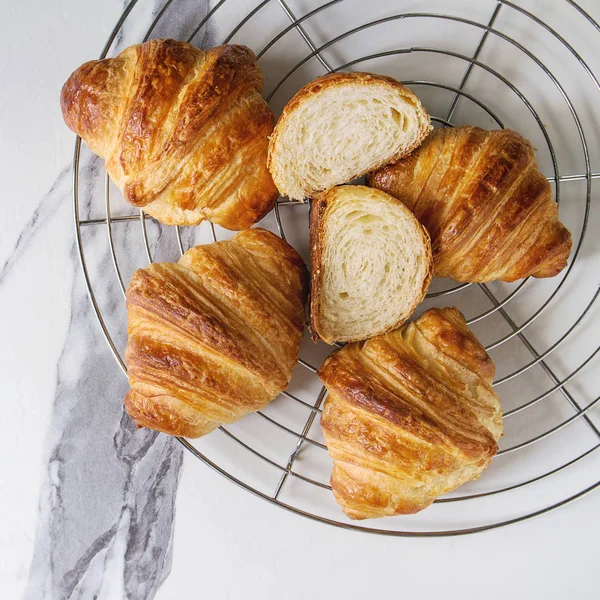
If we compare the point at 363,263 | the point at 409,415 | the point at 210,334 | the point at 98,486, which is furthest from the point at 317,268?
the point at 98,486

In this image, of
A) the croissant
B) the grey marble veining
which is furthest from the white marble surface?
the croissant

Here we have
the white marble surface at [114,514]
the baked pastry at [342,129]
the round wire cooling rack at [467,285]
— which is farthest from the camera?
the white marble surface at [114,514]

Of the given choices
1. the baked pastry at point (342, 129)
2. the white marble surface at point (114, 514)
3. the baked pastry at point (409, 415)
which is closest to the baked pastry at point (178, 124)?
the baked pastry at point (342, 129)

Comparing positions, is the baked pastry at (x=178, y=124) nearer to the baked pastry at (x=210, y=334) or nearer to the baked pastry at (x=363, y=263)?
the baked pastry at (x=210, y=334)

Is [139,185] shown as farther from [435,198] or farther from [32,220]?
[435,198]

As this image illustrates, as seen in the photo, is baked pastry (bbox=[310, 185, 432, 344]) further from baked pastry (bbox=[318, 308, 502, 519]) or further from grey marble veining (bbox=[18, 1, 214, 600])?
grey marble veining (bbox=[18, 1, 214, 600])

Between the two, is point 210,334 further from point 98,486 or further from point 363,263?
point 98,486

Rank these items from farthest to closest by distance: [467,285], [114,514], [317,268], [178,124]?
[114,514] < [467,285] < [317,268] < [178,124]
